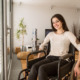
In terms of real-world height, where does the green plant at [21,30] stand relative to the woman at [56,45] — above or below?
above

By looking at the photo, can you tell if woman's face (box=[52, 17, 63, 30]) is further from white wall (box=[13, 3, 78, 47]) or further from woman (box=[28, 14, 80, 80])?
white wall (box=[13, 3, 78, 47])

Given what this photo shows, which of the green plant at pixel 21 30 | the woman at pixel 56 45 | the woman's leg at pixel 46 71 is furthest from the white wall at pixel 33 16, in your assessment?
the woman's leg at pixel 46 71

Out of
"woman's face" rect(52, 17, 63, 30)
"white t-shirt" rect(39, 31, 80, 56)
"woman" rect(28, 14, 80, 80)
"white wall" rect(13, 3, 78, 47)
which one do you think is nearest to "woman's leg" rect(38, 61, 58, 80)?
"woman" rect(28, 14, 80, 80)

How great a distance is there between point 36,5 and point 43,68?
414 centimetres

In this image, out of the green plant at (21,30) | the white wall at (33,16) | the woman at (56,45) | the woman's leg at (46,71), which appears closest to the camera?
the woman's leg at (46,71)

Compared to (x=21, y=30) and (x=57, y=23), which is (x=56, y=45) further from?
(x=21, y=30)

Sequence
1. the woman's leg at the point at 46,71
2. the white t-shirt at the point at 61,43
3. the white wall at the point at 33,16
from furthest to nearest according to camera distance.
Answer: the white wall at the point at 33,16 < the white t-shirt at the point at 61,43 < the woman's leg at the point at 46,71

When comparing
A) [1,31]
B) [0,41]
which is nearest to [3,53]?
[0,41]

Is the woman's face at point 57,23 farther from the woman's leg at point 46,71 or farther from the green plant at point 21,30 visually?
the green plant at point 21,30

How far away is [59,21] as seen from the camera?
166 centimetres

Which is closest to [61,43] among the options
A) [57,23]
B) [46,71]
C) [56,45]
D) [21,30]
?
[56,45]

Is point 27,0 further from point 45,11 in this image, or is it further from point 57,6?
point 57,6

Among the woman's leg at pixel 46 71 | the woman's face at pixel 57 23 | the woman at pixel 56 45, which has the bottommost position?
the woman's leg at pixel 46 71

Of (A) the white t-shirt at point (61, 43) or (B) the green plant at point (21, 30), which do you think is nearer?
(A) the white t-shirt at point (61, 43)
